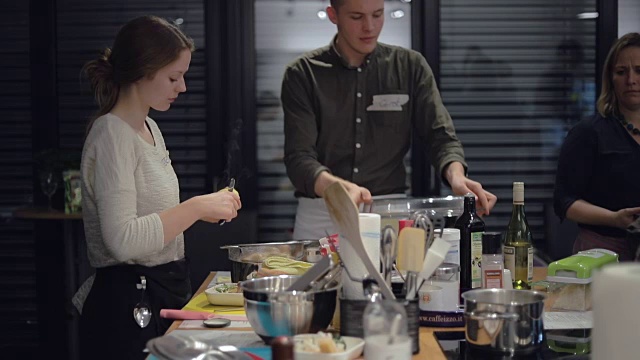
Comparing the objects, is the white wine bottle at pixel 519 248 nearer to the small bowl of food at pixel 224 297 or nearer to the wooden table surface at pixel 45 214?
the small bowl of food at pixel 224 297

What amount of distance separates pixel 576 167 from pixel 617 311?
2.11m

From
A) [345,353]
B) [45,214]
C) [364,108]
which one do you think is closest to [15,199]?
[45,214]

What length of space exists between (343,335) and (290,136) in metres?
1.76

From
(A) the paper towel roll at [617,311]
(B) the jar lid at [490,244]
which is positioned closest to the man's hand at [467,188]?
(B) the jar lid at [490,244]

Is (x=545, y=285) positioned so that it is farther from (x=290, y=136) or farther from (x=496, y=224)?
(x=496, y=224)

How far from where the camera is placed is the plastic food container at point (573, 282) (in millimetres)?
2131

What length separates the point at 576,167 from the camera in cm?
318

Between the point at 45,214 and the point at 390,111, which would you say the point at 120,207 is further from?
the point at 45,214

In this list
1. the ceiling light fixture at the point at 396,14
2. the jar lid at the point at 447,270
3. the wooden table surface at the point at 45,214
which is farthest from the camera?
the ceiling light fixture at the point at 396,14

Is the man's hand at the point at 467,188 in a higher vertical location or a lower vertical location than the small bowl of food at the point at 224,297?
higher

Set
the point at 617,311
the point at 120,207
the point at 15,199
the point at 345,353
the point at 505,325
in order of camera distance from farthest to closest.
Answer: the point at 15,199
the point at 120,207
the point at 505,325
the point at 345,353
the point at 617,311

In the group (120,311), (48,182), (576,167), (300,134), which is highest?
(300,134)

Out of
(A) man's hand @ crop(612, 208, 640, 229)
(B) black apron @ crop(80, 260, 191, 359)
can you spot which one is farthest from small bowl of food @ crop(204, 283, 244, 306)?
(A) man's hand @ crop(612, 208, 640, 229)

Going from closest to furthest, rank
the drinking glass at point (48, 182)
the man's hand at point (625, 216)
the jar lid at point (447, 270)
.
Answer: the jar lid at point (447, 270) < the man's hand at point (625, 216) < the drinking glass at point (48, 182)
